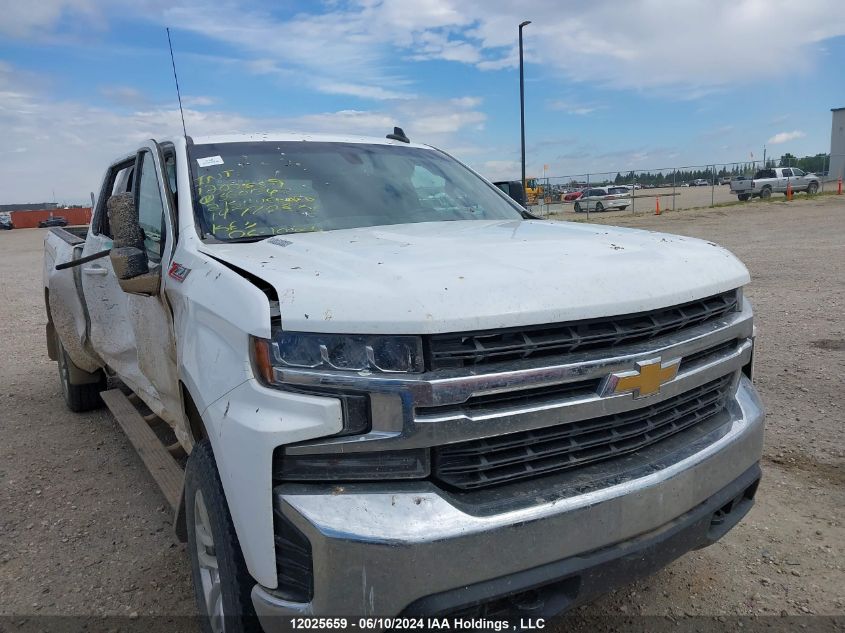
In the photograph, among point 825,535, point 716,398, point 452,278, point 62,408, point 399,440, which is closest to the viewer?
point 399,440

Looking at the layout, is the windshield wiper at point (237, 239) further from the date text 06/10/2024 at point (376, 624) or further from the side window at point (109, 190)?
the side window at point (109, 190)

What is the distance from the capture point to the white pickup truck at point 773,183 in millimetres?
34281

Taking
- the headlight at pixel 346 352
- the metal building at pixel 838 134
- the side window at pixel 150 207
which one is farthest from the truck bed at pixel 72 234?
the metal building at pixel 838 134

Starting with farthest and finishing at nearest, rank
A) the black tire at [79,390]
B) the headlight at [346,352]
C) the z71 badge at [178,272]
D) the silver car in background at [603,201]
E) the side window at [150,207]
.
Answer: the silver car in background at [603,201], the black tire at [79,390], the side window at [150,207], the z71 badge at [178,272], the headlight at [346,352]

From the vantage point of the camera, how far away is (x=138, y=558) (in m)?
3.24

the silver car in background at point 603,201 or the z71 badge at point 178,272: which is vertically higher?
the z71 badge at point 178,272

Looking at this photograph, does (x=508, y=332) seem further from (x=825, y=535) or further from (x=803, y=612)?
(x=825, y=535)

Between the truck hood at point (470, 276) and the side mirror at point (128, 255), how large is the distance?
0.32 metres

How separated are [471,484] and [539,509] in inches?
7.6

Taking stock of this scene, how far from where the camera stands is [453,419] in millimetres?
1798

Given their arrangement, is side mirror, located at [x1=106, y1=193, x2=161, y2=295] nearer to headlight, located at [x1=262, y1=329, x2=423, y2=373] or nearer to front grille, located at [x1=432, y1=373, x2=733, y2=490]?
headlight, located at [x1=262, y1=329, x2=423, y2=373]

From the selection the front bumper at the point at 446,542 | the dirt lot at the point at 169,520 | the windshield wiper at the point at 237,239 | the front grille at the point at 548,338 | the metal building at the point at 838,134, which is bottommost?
the dirt lot at the point at 169,520

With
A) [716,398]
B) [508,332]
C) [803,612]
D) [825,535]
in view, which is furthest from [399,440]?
[825,535]

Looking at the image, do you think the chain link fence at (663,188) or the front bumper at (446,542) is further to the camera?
the chain link fence at (663,188)
